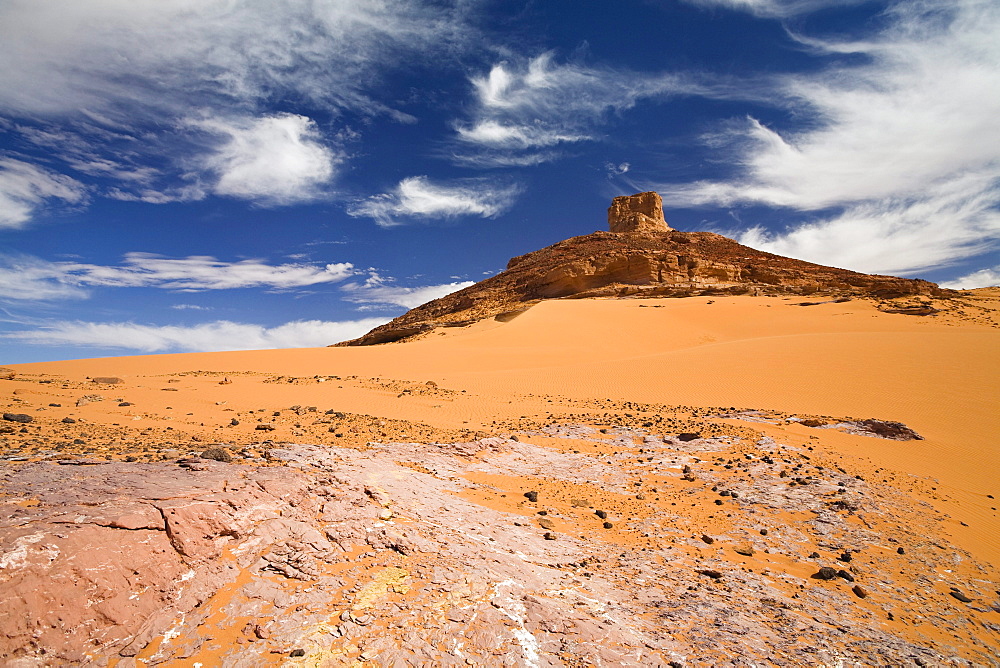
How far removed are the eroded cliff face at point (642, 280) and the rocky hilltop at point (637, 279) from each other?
7cm

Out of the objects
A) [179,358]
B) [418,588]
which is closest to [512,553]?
[418,588]

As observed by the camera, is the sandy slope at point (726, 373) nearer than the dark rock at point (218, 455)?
No

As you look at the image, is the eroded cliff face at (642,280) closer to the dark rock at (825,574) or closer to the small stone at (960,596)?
the dark rock at (825,574)

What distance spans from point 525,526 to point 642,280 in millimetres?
43069

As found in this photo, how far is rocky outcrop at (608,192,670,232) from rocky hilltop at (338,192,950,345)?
668 centimetres

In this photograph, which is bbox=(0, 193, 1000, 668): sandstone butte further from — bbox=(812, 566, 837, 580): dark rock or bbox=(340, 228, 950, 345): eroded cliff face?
bbox=(340, 228, 950, 345): eroded cliff face

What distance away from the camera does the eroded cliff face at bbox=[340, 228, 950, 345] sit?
41844mm

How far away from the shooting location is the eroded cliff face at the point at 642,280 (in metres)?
41.8

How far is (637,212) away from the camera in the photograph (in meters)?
69.2

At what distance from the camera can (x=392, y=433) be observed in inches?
337

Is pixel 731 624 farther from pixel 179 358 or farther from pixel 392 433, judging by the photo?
pixel 179 358

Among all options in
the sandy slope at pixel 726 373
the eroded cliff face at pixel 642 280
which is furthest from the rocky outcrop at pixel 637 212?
the sandy slope at pixel 726 373

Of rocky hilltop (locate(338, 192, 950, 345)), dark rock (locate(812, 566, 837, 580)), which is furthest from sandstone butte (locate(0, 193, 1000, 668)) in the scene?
rocky hilltop (locate(338, 192, 950, 345))

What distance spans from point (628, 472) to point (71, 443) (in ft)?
25.1
